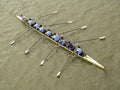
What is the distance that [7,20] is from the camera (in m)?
13.8

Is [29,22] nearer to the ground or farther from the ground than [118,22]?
farther from the ground

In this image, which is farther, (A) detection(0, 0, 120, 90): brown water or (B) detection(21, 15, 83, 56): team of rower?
(B) detection(21, 15, 83, 56): team of rower

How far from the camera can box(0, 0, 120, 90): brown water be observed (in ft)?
31.3

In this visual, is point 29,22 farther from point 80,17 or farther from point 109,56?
point 109,56

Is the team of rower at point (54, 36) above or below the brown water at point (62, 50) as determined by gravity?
above

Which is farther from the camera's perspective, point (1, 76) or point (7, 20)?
point (7, 20)

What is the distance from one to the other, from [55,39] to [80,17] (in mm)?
2344

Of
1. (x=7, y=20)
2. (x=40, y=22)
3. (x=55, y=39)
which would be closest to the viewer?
(x=55, y=39)

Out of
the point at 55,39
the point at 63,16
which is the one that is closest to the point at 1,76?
the point at 55,39

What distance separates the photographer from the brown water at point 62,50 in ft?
31.3

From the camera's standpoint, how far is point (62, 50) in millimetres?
10836

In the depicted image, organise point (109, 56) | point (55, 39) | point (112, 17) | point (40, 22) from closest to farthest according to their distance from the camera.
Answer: point (109, 56), point (55, 39), point (112, 17), point (40, 22)

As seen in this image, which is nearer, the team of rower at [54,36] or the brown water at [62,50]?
the brown water at [62,50]

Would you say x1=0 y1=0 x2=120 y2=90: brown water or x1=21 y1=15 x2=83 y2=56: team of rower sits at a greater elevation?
x1=21 y1=15 x2=83 y2=56: team of rower
